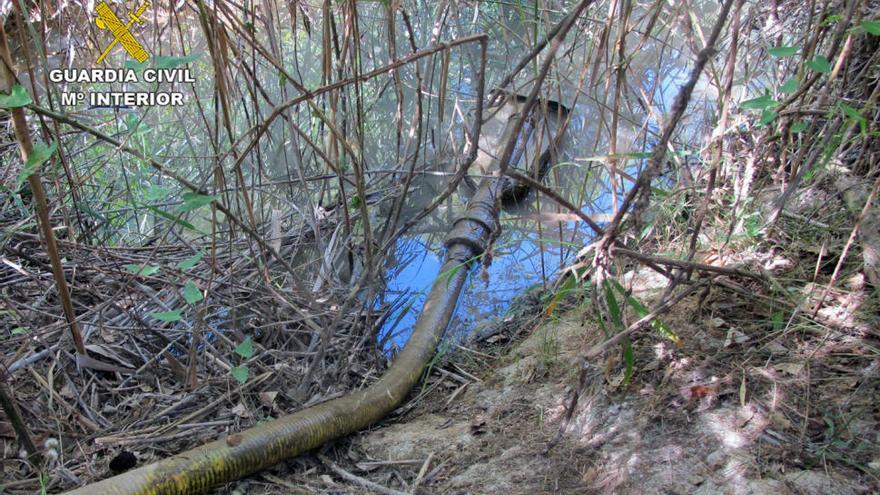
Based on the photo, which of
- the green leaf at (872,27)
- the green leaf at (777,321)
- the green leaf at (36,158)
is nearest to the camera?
the green leaf at (872,27)

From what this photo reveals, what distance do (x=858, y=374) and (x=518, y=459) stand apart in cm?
91

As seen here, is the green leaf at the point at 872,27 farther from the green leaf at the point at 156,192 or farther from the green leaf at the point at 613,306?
the green leaf at the point at 156,192

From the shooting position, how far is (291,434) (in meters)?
2.10

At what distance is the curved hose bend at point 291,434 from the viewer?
6.05 ft

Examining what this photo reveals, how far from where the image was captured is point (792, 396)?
1781 mm

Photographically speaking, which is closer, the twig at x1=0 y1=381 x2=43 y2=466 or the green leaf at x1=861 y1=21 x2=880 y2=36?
the green leaf at x1=861 y1=21 x2=880 y2=36

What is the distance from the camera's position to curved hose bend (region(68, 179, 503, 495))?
1.84 meters

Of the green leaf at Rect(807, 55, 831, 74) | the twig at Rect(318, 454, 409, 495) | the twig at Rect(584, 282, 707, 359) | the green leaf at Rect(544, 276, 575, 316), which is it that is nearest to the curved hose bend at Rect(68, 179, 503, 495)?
the twig at Rect(318, 454, 409, 495)

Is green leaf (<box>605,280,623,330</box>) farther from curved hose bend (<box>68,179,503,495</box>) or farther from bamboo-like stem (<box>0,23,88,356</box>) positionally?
bamboo-like stem (<box>0,23,88,356</box>)

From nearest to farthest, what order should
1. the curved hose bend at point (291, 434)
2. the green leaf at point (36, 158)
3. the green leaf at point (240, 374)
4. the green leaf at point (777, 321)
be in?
the green leaf at point (36, 158) < the curved hose bend at point (291, 434) < the green leaf at point (777, 321) < the green leaf at point (240, 374)

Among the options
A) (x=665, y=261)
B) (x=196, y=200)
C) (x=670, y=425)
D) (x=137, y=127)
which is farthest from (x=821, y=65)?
(x=137, y=127)

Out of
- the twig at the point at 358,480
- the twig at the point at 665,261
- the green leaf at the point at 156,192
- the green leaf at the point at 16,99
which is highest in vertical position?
the green leaf at the point at 16,99

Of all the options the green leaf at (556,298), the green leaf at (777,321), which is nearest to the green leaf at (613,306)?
the green leaf at (556,298)

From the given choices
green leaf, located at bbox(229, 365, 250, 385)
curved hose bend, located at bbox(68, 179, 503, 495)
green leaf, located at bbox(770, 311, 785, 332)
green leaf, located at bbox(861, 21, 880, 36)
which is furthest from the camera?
green leaf, located at bbox(229, 365, 250, 385)
